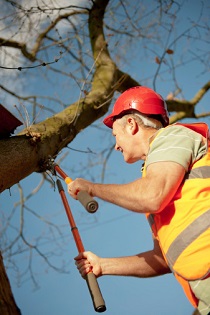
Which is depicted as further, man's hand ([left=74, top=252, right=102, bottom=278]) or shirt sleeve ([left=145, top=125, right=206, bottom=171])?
man's hand ([left=74, top=252, right=102, bottom=278])

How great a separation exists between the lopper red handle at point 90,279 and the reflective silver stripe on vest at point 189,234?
45 centimetres

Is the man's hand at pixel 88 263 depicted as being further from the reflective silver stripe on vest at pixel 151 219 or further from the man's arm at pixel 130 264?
the reflective silver stripe on vest at pixel 151 219

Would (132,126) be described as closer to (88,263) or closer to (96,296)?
(88,263)

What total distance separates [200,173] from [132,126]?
644mm

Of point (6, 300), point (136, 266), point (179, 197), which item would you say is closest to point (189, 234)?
point (179, 197)

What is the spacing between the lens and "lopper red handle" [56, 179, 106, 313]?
1817 millimetres

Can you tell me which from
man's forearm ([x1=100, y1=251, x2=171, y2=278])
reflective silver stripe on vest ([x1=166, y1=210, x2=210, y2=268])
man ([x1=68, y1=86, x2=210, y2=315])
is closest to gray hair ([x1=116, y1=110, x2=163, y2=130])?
man ([x1=68, y1=86, x2=210, y2=315])

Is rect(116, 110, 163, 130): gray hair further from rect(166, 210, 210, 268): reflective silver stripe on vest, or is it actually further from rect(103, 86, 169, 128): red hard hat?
rect(166, 210, 210, 268): reflective silver stripe on vest

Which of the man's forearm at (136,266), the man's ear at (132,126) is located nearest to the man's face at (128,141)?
the man's ear at (132,126)

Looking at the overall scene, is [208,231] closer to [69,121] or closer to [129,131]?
[129,131]

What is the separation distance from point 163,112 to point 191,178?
0.67 m

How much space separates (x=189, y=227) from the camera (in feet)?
5.69

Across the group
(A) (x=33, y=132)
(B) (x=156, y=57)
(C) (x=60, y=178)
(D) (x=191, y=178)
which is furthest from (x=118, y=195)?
(B) (x=156, y=57)

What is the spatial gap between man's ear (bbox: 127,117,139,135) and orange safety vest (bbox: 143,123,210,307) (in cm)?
54
